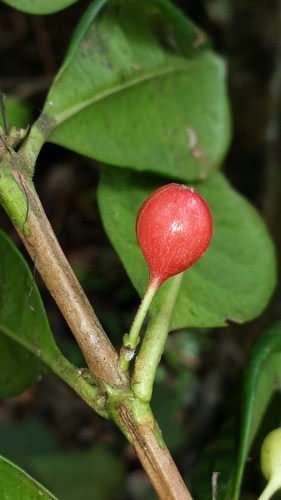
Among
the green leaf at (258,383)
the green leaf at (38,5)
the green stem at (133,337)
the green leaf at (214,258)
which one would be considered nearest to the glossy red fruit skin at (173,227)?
the green stem at (133,337)

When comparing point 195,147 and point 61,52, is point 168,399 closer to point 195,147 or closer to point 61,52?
point 195,147

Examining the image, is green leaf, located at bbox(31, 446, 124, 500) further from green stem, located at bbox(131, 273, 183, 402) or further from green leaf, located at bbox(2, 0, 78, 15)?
green leaf, located at bbox(2, 0, 78, 15)

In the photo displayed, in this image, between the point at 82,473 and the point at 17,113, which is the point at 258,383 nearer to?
the point at 17,113

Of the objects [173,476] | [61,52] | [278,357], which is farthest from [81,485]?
[61,52]

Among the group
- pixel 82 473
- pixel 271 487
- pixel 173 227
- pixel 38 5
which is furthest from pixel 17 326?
pixel 82 473

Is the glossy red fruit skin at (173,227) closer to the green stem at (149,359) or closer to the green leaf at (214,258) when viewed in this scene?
the green stem at (149,359)

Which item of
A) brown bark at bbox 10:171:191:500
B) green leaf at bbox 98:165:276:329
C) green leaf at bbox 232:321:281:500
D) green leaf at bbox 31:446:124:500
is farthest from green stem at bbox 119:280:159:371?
green leaf at bbox 31:446:124:500
